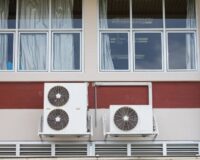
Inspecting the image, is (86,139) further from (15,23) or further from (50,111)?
(15,23)

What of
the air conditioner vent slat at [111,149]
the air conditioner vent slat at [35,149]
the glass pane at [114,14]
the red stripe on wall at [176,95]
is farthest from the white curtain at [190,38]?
the air conditioner vent slat at [35,149]

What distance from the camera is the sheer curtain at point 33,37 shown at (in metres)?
13.1

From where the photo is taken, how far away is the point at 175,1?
1345 centimetres

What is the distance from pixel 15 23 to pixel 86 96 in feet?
7.52

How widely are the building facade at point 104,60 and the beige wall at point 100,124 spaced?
19 mm

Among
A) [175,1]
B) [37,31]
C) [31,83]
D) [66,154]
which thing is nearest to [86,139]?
[66,154]

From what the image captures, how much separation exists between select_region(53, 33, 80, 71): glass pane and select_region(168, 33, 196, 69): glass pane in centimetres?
190

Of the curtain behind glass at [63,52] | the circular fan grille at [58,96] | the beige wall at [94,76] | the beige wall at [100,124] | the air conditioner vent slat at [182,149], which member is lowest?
the air conditioner vent slat at [182,149]

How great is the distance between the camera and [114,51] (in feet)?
43.2

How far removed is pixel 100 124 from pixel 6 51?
246 cm

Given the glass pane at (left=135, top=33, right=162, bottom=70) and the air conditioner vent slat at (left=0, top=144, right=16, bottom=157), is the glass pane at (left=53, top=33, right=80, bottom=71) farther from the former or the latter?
the air conditioner vent slat at (left=0, top=144, right=16, bottom=157)

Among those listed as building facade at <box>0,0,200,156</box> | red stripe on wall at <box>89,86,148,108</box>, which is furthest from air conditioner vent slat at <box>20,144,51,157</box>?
red stripe on wall at <box>89,86,148,108</box>

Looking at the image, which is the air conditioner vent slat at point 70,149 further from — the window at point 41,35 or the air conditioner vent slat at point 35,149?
the window at point 41,35

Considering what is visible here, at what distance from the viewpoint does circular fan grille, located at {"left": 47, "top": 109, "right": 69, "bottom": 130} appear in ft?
39.9
